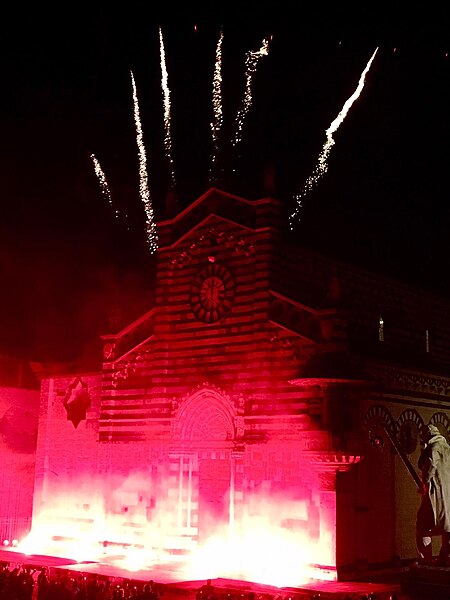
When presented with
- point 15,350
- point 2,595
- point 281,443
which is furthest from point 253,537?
point 15,350

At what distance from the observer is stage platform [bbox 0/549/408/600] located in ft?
71.1

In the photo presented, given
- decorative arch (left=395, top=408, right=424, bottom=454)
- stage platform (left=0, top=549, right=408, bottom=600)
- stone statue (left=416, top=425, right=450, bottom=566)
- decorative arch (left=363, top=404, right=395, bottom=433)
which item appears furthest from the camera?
decorative arch (left=395, top=408, right=424, bottom=454)

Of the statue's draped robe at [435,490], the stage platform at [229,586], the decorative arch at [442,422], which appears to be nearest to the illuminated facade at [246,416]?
the decorative arch at [442,422]

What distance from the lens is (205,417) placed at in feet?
97.7

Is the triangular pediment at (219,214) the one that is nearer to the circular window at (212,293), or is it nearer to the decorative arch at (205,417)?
the circular window at (212,293)

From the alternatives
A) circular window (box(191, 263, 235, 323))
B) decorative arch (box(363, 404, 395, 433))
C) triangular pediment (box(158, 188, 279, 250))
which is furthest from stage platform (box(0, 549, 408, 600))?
triangular pediment (box(158, 188, 279, 250))

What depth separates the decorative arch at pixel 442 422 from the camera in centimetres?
2873

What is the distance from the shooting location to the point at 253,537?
27.2m

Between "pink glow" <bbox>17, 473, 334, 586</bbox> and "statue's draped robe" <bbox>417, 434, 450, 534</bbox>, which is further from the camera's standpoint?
"pink glow" <bbox>17, 473, 334, 586</bbox>

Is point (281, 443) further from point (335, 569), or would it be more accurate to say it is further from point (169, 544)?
point (169, 544)

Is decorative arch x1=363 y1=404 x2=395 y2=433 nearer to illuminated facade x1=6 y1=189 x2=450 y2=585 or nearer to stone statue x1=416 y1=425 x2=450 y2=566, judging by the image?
illuminated facade x1=6 y1=189 x2=450 y2=585

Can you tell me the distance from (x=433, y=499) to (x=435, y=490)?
25 centimetres

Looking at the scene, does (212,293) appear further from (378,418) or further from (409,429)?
(409,429)

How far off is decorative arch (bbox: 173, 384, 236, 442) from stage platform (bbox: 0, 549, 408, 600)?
4.49 metres
